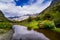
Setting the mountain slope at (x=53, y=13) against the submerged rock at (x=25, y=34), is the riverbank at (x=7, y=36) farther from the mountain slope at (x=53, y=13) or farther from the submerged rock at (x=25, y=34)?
the mountain slope at (x=53, y=13)

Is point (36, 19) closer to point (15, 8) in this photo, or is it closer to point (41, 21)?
point (41, 21)

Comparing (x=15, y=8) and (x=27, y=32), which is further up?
(x=15, y=8)

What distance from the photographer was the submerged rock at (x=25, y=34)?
272cm

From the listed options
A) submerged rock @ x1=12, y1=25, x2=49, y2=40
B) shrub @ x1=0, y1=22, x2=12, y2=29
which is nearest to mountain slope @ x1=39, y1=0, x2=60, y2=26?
submerged rock @ x1=12, y1=25, x2=49, y2=40

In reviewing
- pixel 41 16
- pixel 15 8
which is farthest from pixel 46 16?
pixel 15 8

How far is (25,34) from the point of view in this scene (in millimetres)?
2752

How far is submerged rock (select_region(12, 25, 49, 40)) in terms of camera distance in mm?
2719

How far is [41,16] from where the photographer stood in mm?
2818

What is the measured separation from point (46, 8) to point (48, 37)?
1.72 ft

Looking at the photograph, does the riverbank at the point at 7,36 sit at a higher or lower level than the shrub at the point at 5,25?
lower

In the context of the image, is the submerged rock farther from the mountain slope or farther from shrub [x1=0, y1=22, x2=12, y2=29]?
the mountain slope

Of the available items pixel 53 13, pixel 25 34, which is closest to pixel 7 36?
pixel 25 34

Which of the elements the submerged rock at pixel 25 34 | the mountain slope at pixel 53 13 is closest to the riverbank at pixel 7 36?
the submerged rock at pixel 25 34

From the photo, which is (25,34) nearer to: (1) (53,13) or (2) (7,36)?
(2) (7,36)
